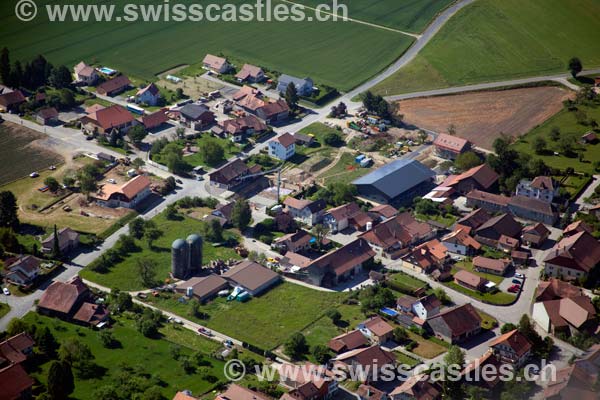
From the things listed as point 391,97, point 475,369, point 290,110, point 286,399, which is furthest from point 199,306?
point 391,97

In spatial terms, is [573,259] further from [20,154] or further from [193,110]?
[20,154]

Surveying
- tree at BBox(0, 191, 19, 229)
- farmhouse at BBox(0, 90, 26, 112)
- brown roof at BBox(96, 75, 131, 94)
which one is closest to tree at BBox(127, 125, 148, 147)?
brown roof at BBox(96, 75, 131, 94)

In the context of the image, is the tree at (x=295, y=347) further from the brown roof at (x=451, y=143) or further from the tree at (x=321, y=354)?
the brown roof at (x=451, y=143)

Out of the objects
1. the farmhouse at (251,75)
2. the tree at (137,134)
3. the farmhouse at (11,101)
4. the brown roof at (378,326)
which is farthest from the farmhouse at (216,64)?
the brown roof at (378,326)

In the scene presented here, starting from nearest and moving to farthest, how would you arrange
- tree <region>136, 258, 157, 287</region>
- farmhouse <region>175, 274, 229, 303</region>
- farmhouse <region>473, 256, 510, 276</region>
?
farmhouse <region>175, 274, 229, 303</region>
tree <region>136, 258, 157, 287</region>
farmhouse <region>473, 256, 510, 276</region>

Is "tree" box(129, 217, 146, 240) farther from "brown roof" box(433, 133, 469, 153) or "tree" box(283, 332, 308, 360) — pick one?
"brown roof" box(433, 133, 469, 153)
